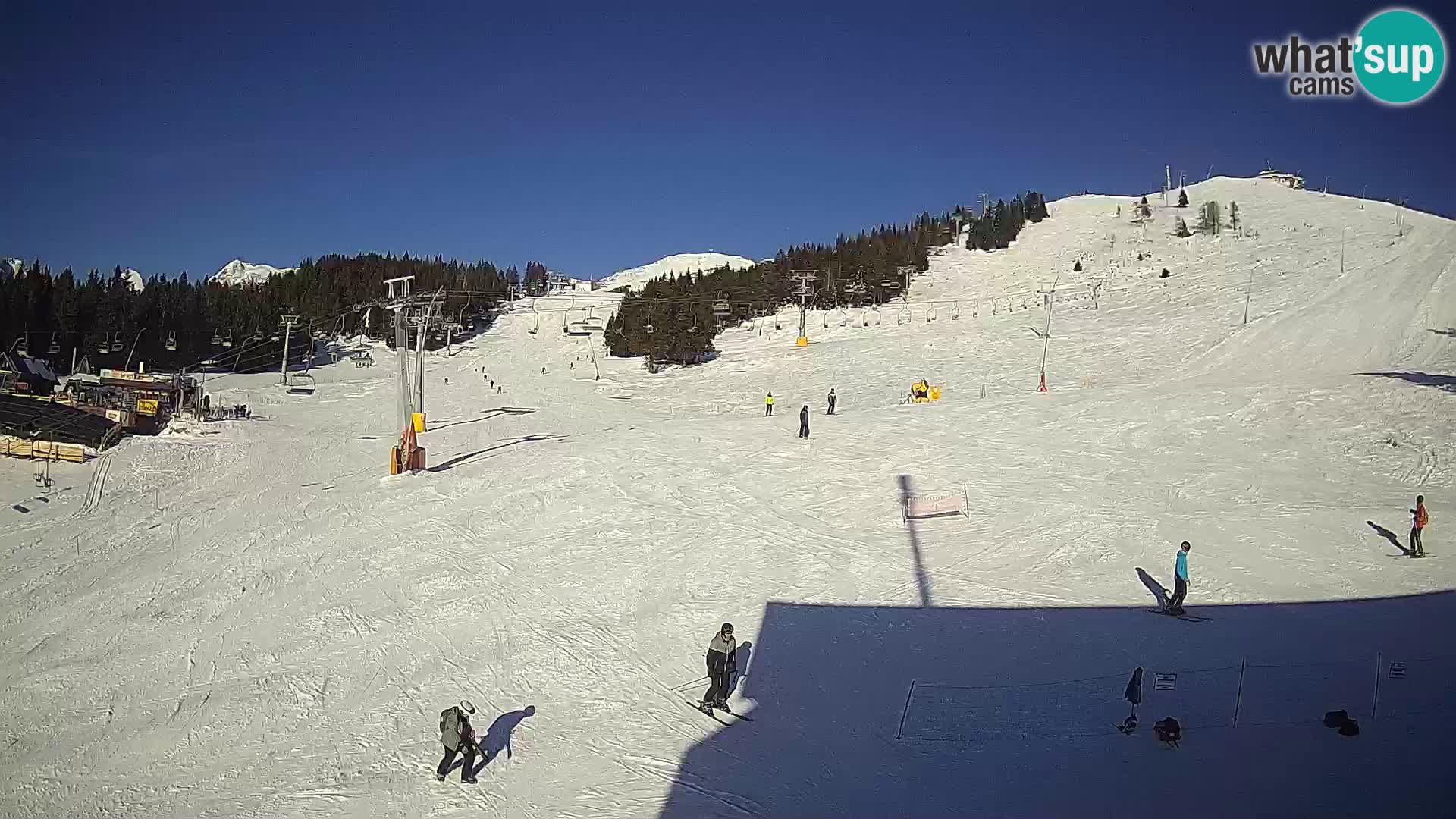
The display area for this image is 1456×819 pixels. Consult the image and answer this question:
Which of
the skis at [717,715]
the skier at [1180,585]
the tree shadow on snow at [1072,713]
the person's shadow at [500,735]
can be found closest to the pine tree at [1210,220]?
the skier at [1180,585]

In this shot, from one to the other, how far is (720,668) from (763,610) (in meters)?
3.59

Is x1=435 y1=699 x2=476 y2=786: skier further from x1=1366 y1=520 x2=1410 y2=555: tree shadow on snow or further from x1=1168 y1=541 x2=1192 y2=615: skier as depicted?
x1=1366 y1=520 x2=1410 y2=555: tree shadow on snow

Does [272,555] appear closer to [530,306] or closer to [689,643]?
[689,643]

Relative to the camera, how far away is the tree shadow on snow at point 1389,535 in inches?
668

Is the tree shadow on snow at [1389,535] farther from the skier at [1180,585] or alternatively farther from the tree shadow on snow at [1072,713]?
the skier at [1180,585]

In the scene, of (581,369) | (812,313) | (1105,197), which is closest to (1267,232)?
(812,313)

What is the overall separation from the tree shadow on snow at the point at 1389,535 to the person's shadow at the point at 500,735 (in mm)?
16285

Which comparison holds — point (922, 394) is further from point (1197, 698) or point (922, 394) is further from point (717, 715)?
point (717, 715)

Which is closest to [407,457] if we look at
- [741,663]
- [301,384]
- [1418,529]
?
[741,663]

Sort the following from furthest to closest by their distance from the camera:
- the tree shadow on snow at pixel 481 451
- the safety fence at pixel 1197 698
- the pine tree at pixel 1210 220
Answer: the pine tree at pixel 1210 220 → the tree shadow on snow at pixel 481 451 → the safety fence at pixel 1197 698

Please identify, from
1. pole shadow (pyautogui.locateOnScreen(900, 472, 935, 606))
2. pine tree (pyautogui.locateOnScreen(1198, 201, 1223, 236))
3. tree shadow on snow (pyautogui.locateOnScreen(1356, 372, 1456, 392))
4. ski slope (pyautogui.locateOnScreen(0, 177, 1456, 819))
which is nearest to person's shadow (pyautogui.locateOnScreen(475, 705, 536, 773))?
ski slope (pyautogui.locateOnScreen(0, 177, 1456, 819))

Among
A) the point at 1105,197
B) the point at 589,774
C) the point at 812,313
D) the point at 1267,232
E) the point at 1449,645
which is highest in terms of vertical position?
the point at 1105,197

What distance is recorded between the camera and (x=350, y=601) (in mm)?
16141

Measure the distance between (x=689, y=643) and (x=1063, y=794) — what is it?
20.8 ft
